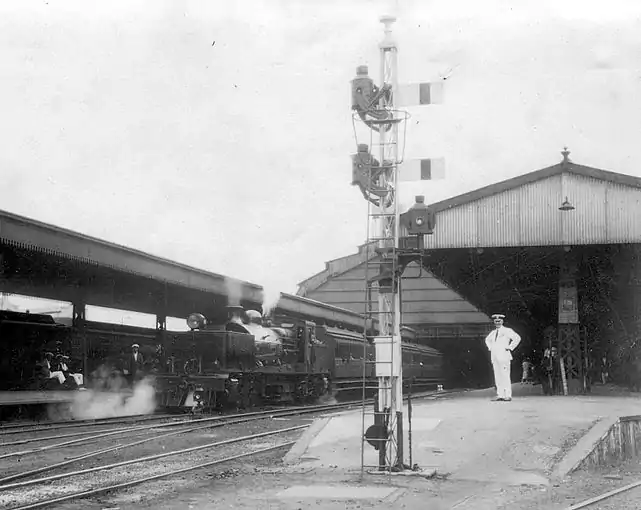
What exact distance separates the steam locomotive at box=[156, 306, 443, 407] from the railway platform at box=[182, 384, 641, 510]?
19.3 ft

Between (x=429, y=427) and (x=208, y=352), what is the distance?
29.7 feet

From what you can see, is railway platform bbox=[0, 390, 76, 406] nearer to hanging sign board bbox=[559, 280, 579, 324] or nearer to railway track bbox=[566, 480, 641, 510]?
hanging sign board bbox=[559, 280, 579, 324]

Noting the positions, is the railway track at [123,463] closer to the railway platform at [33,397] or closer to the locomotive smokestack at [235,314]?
the railway platform at [33,397]

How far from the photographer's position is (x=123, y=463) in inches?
383

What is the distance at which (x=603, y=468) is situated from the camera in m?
10.2

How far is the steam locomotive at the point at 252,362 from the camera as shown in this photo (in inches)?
738

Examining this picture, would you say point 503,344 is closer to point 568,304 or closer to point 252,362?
point 568,304

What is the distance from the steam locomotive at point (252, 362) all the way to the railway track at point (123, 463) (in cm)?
331

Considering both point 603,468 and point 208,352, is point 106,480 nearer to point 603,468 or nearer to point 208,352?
point 603,468

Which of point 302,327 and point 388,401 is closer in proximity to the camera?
point 388,401

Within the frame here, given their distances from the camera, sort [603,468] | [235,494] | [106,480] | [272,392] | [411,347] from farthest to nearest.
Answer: [411,347]
[272,392]
[603,468]
[106,480]
[235,494]

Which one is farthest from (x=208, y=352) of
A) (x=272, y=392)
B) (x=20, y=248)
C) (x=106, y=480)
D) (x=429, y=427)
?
(x=106, y=480)

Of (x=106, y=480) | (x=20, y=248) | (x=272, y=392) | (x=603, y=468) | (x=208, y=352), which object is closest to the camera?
(x=106, y=480)

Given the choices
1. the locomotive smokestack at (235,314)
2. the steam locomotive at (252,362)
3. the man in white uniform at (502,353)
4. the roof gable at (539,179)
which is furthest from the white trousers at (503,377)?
the locomotive smokestack at (235,314)
